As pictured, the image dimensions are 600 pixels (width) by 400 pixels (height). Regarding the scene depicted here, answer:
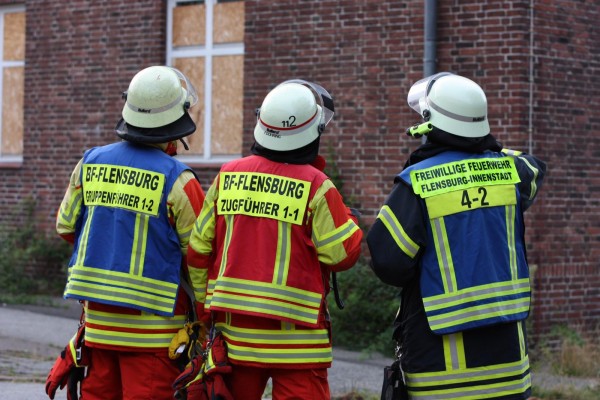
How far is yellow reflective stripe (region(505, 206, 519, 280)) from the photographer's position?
189 inches

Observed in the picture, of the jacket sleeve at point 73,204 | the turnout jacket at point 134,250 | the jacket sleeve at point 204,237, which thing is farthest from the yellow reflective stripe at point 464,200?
the jacket sleeve at point 73,204

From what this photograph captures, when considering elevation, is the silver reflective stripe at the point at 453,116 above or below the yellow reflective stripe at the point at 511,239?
above

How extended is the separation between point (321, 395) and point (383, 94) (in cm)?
716

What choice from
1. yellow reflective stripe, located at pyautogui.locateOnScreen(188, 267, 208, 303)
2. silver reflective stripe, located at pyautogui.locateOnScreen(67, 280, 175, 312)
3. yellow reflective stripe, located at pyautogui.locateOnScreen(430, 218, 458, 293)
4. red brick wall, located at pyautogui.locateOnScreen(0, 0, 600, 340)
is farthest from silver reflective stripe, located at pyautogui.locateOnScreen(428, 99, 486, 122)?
red brick wall, located at pyautogui.locateOnScreen(0, 0, 600, 340)

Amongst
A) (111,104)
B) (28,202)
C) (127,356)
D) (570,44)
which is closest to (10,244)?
(28,202)

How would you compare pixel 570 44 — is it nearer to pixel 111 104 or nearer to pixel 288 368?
pixel 111 104

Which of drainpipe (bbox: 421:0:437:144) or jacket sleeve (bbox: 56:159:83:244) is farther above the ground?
drainpipe (bbox: 421:0:437:144)

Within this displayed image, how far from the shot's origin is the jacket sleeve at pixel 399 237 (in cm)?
468

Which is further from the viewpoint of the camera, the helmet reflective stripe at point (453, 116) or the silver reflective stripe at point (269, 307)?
the silver reflective stripe at point (269, 307)

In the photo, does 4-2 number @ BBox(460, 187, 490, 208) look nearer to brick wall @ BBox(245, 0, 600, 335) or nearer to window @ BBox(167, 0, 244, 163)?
brick wall @ BBox(245, 0, 600, 335)

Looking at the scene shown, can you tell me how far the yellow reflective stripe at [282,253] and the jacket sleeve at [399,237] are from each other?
445 millimetres

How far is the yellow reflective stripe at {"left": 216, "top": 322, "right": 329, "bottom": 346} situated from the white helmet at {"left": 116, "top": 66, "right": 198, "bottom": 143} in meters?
1.11

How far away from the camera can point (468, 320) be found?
4.66 m

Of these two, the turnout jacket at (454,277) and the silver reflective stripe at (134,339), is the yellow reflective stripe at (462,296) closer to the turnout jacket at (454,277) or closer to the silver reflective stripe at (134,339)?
the turnout jacket at (454,277)
